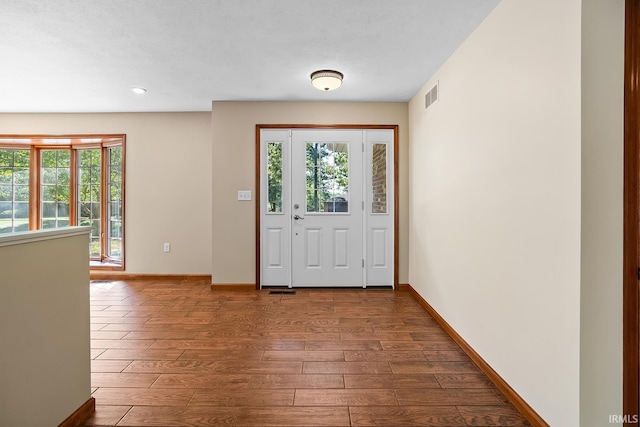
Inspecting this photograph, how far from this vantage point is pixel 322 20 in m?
2.26

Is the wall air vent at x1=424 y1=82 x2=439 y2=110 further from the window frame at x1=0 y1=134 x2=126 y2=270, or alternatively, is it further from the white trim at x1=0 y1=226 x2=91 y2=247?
the window frame at x1=0 y1=134 x2=126 y2=270

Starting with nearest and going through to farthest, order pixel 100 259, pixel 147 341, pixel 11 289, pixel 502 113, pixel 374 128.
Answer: pixel 11 289, pixel 502 113, pixel 147 341, pixel 374 128, pixel 100 259

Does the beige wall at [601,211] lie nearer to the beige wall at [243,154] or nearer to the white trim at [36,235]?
the white trim at [36,235]

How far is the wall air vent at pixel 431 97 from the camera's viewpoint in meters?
3.08

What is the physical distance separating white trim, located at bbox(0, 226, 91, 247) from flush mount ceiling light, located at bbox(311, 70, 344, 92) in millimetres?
2305

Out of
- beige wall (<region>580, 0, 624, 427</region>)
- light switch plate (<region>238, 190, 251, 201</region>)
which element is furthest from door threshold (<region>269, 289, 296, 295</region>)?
beige wall (<region>580, 0, 624, 427</region>)

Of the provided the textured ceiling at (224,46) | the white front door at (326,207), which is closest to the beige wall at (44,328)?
the textured ceiling at (224,46)

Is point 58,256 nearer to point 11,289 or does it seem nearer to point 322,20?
point 11,289

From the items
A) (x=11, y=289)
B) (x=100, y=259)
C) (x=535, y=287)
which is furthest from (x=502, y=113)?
(x=100, y=259)

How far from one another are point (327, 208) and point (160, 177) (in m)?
2.46

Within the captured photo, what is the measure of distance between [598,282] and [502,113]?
107cm

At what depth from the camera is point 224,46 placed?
104 inches

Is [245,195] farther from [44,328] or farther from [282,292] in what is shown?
[44,328]

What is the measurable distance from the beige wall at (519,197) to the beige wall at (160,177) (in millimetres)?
3336
